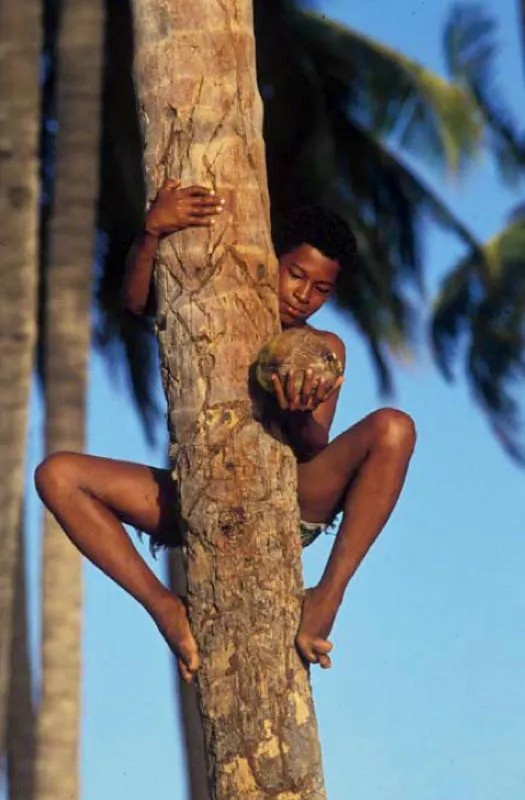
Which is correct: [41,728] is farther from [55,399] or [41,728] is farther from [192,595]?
[192,595]

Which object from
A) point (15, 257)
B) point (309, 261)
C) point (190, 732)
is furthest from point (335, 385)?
point (190, 732)

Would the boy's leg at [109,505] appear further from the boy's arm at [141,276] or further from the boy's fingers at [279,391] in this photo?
the boy's fingers at [279,391]

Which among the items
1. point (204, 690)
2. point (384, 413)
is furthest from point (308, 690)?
point (384, 413)

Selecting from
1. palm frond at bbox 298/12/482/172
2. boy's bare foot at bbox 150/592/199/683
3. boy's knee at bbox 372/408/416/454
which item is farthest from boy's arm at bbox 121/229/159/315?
palm frond at bbox 298/12/482/172

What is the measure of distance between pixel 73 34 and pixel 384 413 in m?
7.65

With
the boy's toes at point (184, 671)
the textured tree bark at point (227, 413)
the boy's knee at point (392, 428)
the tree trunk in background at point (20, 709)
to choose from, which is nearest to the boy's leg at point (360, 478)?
the boy's knee at point (392, 428)

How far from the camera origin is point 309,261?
608 cm

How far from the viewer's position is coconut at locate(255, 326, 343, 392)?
4941 mm

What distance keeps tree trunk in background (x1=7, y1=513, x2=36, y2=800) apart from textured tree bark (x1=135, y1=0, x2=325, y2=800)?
853 centimetres

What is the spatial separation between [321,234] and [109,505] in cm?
120

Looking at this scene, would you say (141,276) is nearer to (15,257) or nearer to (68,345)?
(15,257)

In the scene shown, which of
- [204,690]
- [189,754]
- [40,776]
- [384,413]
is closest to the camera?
[204,690]

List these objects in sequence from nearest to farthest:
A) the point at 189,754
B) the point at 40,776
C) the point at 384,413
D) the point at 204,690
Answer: the point at 204,690 < the point at 384,413 < the point at 40,776 < the point at 189,754

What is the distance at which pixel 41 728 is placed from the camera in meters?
11.8
